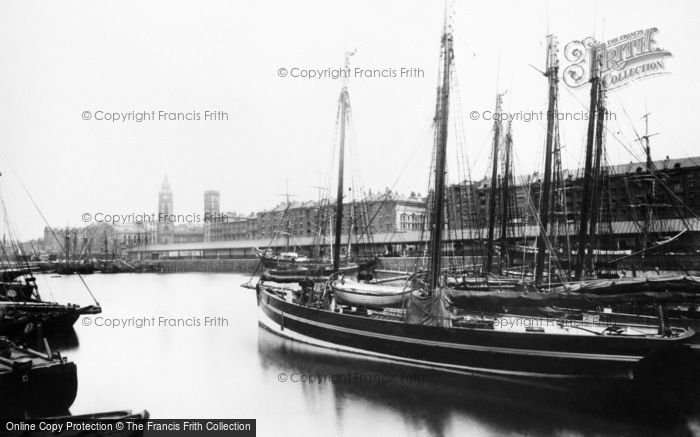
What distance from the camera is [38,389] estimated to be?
9.72 meters

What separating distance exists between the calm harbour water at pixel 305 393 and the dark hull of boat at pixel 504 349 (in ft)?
1.55

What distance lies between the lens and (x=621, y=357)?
12.6 m

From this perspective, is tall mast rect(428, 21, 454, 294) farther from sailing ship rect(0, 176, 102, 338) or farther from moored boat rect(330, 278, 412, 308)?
sailing ship rect(0, 176, 102, 338)

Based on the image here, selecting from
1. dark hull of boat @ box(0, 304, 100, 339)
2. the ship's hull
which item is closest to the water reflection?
the ship's hull

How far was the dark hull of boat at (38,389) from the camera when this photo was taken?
920 centimetres

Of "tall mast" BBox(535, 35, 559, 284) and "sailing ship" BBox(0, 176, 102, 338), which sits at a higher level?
"tall mast" BBox(535, 35, 559, 284)

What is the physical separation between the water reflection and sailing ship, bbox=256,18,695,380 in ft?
1.67

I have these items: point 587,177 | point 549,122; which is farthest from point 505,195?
point 587,177

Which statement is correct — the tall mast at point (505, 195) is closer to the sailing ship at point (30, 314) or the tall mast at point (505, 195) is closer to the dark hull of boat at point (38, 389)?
the sailing ship at point (30, 314)

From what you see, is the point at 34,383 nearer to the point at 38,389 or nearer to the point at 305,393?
the point at 38,389

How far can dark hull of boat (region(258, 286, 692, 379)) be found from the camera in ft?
41.3

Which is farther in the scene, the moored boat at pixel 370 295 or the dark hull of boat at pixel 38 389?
the moored boat at pixel 370 295

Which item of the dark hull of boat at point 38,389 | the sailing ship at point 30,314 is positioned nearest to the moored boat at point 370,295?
the dark hull of boat at point 38,389

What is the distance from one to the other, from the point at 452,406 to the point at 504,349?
2.50 metres
